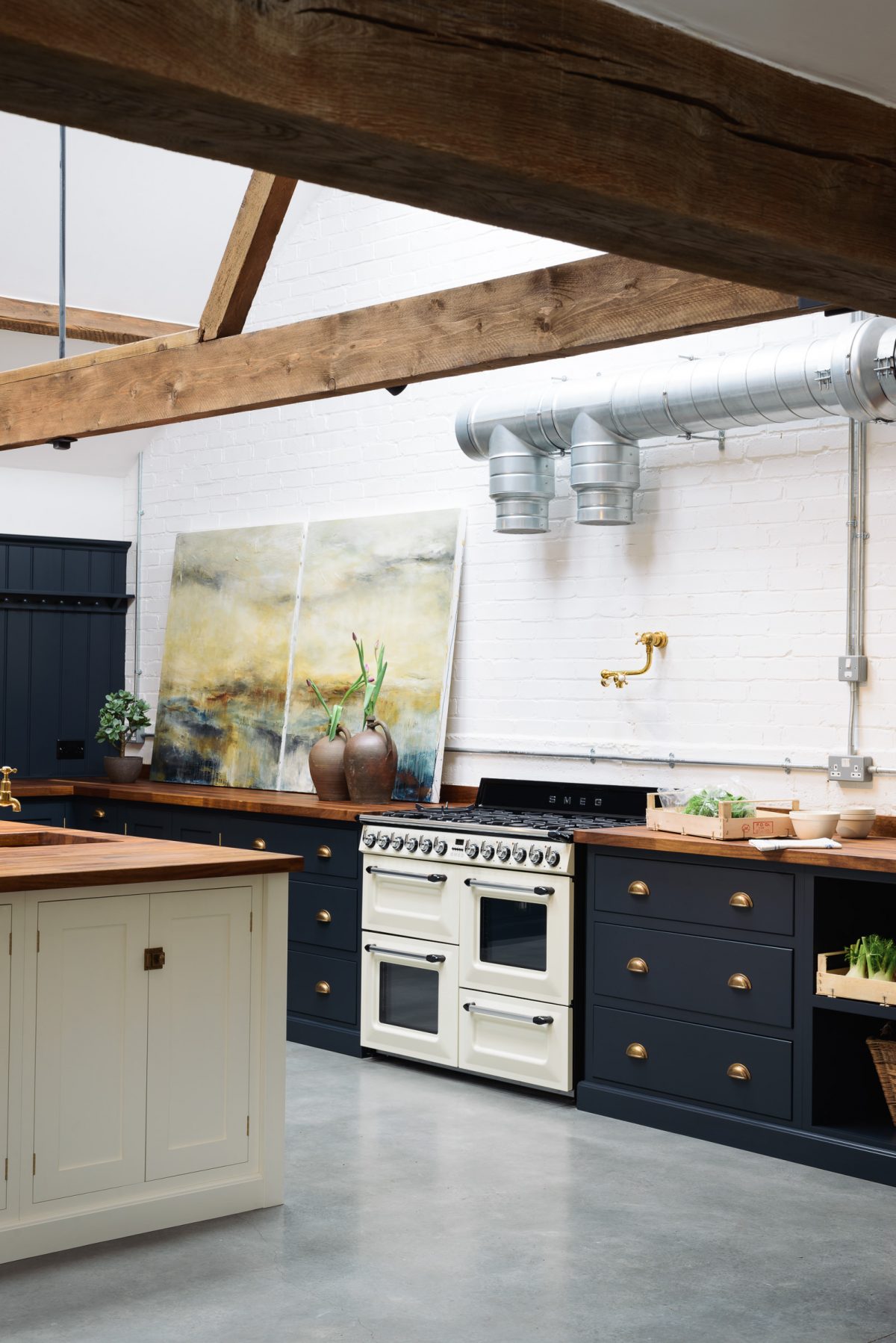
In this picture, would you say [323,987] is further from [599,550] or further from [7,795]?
[599,550]

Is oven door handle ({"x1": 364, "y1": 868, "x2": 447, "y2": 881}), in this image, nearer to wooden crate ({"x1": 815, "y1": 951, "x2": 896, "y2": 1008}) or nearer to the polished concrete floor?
the polished concrete floor

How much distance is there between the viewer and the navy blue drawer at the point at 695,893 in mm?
4988

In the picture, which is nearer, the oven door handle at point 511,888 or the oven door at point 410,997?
the oven door handle at point 511,888

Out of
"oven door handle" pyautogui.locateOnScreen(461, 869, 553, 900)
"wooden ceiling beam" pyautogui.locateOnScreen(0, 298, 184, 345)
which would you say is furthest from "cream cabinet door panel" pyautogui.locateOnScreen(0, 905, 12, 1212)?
"wooden ceiling beam" pyautogui.locateOnScreen(0, 298, 184, 345)

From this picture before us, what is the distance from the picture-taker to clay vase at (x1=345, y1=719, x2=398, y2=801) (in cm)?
668

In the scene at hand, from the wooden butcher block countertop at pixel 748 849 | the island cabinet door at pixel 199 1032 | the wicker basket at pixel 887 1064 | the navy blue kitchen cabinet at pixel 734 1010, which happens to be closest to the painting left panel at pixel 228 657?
the wooden butcher block countertop at pixel 748 849

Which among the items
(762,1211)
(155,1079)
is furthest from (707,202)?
(762,1211)

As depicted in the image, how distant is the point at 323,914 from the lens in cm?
651

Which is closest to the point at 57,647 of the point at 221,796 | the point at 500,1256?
the point at 221,796

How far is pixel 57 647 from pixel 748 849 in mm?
4930

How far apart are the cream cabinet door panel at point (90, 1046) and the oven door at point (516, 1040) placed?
192 cm

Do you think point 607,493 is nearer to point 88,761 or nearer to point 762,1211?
point 762,1211

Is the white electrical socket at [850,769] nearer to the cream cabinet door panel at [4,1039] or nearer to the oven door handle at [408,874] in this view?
the oven door handle at [408,874]

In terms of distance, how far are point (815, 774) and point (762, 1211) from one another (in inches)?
70.2
